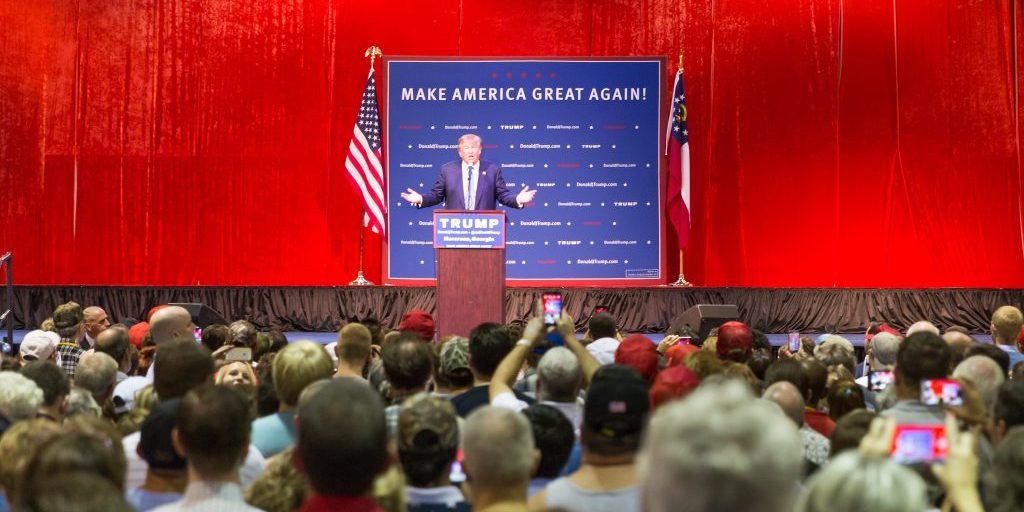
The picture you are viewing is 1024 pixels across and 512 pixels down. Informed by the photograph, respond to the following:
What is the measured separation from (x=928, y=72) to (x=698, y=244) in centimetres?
340

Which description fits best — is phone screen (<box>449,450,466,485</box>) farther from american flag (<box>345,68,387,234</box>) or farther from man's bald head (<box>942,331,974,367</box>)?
american flag (<box>345,68,387,234</box>)

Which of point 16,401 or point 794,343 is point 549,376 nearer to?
point 16,401

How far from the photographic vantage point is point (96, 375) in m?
4.28

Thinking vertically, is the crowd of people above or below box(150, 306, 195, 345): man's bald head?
below

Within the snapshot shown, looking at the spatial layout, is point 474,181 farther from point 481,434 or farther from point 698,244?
point 481,434

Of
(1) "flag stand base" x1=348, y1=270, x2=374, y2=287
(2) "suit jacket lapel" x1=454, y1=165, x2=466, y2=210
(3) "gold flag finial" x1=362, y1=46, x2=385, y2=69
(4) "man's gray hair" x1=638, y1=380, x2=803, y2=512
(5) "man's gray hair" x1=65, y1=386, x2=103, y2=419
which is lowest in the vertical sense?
(5) "man's gray hair" x1=65, y1=386, x2=103, y2=419

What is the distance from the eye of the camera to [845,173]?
13250mm

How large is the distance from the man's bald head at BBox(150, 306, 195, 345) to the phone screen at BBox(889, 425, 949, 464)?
3.96 meters

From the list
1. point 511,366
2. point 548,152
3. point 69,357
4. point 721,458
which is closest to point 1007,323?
point 511,366

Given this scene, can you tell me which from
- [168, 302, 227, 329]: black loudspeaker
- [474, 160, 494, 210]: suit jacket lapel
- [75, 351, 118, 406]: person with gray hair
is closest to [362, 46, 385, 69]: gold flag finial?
[474, 160, 494, 210]: suit jacket lapel

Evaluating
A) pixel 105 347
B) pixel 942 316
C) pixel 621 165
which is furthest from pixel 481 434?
pixel 942 316

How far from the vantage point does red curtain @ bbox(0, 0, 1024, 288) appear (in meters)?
13.1

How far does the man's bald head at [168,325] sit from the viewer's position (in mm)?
5523

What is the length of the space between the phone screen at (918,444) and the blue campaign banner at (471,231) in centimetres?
583
